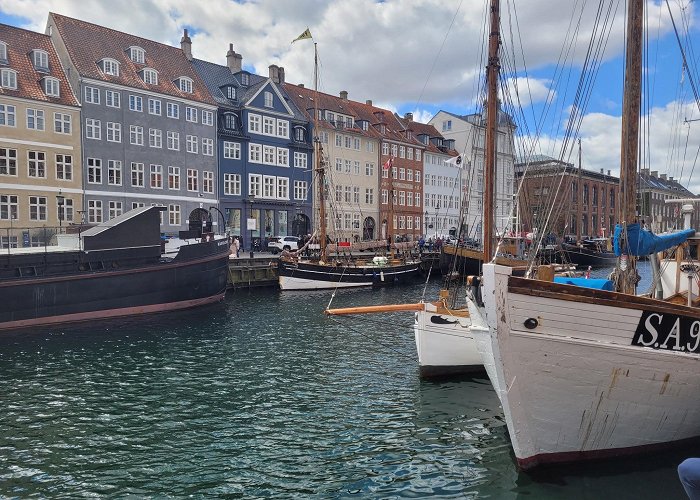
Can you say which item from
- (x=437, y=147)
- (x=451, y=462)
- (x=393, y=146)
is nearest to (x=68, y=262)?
(x=451, y=462)

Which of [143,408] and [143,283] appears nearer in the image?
[143,408]

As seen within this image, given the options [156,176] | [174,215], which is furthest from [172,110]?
[174,215]

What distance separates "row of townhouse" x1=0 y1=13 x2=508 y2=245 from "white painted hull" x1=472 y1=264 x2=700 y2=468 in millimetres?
22492

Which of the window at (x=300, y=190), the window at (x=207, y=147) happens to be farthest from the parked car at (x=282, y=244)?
the window at (x=207, y=147)

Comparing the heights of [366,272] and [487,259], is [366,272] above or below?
below

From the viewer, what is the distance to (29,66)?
123 feet

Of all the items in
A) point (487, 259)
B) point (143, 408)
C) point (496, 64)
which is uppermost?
point (496, 64)

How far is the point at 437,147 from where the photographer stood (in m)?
70.6

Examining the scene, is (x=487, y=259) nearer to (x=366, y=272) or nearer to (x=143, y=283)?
(x=143, y=283)

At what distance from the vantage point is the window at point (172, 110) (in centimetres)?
4350

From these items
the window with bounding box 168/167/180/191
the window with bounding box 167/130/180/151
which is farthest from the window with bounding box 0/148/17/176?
the window with bounding box 167/130/180/151

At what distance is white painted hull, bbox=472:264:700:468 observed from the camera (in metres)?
7.78

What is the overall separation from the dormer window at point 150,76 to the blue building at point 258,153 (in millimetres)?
5820

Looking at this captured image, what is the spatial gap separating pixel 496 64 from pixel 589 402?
9792 millimetres
